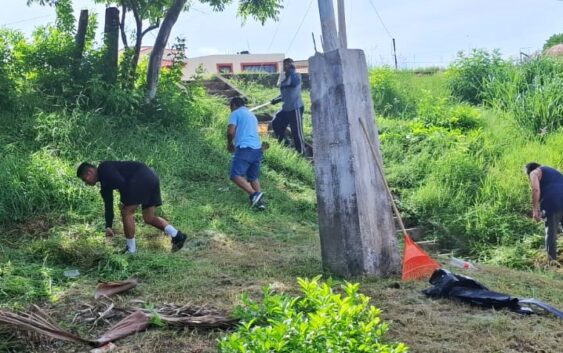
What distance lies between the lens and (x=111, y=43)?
11070mm

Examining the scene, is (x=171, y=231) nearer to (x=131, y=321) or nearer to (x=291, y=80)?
(x=131, y=321)

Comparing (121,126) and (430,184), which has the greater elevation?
(121,126)

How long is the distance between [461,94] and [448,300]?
11.9 metres

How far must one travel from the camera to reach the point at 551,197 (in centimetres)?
754

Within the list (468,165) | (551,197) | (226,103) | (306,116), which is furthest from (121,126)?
(551,197)

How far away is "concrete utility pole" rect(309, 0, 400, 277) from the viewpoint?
5.36 m

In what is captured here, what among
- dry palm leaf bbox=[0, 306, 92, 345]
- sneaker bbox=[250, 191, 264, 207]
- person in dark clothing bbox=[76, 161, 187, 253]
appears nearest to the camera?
dry palm leaf bbox=[0, 306, 92, 345]

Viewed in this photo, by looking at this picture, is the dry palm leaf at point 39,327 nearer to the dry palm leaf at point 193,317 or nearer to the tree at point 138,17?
the dry palm leaf at point 193,317

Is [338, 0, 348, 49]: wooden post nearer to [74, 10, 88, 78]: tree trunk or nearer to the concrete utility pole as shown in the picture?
the concrete utility pole

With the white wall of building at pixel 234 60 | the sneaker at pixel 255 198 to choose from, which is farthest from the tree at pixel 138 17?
the white wall of building at pixel 234 60

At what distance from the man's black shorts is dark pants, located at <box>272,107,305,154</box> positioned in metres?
5.61

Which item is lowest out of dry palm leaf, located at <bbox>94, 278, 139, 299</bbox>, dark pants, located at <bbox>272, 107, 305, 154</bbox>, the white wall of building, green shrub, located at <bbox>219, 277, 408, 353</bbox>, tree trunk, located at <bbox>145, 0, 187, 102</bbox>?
dry palm leaf, located at <bbox>94, 278, 139, 299</bbox>

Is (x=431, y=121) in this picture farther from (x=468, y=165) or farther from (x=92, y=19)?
(x=92, y=19)

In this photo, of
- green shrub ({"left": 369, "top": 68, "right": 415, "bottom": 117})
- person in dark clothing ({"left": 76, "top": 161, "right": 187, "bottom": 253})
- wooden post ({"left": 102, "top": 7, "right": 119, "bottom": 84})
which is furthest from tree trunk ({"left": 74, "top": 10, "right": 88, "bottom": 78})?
green shrub ({"left": 369, "top": 68, "right": 415, "bottom": 117})
